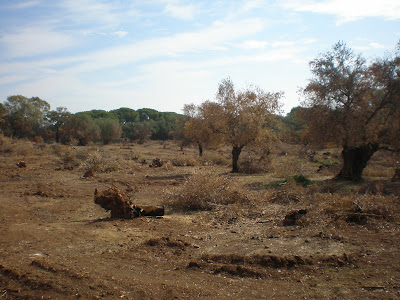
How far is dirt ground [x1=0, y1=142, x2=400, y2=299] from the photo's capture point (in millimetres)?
4453

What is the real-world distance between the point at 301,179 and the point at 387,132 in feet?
12.7

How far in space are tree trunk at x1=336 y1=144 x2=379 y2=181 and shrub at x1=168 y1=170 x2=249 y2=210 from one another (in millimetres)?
6838

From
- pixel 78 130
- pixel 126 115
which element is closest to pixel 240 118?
pixel 78 130

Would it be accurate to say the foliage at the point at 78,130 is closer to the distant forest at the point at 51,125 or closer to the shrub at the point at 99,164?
the distant forest at the point at 51,125

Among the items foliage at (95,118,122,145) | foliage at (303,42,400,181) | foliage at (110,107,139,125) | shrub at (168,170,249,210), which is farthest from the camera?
foliage at (110,107,139,125)

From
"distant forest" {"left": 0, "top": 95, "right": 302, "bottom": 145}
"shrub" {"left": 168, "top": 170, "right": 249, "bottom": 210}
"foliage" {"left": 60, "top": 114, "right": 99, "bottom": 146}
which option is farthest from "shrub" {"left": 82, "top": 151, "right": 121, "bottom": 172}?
"foliage" {"left": 60, "top": 114, "right": 99, "bottom": 146}

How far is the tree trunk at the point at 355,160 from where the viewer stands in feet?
49.6

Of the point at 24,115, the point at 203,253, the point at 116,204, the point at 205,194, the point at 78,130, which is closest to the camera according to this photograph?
the point at 203,253

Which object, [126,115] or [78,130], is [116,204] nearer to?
[78,130]

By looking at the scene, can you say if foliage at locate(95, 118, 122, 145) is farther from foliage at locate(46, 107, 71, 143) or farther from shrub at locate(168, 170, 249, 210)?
shrub at locate(168, 170, 249, 210)

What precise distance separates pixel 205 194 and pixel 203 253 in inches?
158

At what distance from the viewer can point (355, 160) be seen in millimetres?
15398

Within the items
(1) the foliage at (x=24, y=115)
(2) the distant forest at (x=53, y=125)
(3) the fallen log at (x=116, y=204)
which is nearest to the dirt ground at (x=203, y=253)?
(3) the fallen log at (x=116, y=204)

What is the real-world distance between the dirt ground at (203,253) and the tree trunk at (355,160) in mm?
5603
